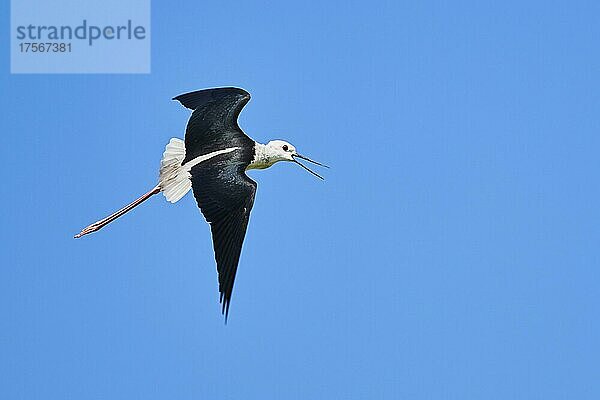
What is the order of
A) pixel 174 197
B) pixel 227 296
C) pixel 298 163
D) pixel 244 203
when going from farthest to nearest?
pixel 298 163 < pixel 174 197 < pixel 244 203 < pixel 227 296

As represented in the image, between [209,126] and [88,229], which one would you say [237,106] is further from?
[88,229]

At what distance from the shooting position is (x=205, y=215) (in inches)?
673

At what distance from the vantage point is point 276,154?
780 inches

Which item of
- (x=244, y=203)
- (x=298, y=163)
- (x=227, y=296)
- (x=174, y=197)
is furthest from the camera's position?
(x=298, y=163)

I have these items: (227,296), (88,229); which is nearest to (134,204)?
(88,229)

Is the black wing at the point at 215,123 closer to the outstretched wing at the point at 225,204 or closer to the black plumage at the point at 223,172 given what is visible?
the black plumage at the point at 223,172

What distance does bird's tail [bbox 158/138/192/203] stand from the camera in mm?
18766

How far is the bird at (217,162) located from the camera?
17.2 metres

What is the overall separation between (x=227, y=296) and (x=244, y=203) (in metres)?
1.63

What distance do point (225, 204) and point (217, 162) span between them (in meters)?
1.33

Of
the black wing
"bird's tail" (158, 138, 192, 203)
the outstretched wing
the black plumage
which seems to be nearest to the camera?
the outstretched wing

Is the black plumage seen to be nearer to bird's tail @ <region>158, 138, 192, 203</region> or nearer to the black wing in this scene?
the black wing

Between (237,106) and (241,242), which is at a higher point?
(237,106)

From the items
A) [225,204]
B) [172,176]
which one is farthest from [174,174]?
[225,204]
